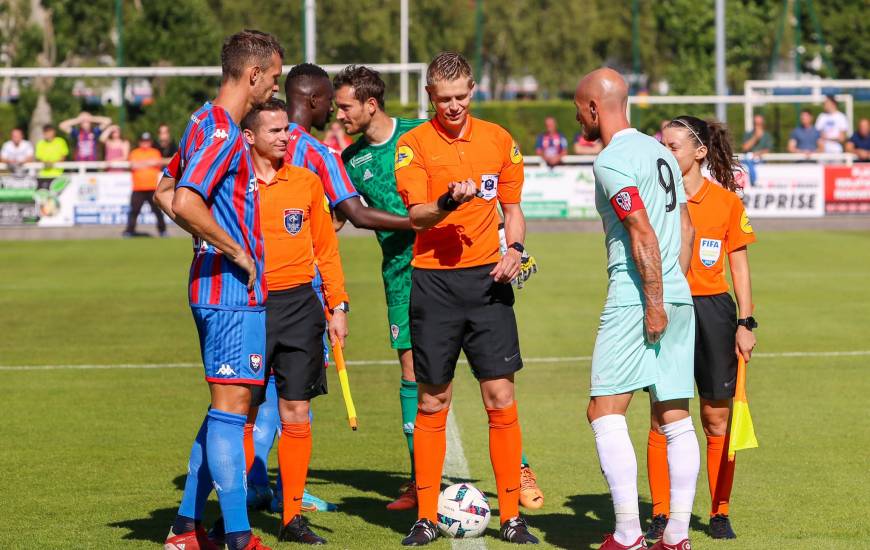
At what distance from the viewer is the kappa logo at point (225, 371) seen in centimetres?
568

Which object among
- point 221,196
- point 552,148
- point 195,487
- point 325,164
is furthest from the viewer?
point 552,148

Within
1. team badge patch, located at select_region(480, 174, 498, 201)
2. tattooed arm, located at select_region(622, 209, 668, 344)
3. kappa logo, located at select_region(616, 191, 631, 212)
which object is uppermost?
team badge patch, located at select_region(480, 174, 498, 201)

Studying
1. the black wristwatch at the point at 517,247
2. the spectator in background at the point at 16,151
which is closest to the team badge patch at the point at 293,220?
the black wristwatch at the point at 517,247

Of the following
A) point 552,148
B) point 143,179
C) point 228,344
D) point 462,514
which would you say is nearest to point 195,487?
point 228,344

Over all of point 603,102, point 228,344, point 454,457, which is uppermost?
point 603,102

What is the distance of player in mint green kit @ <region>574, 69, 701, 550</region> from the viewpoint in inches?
221

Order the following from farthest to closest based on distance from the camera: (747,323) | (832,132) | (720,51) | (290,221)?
(720,51) < (832,132) < (290,221) < (747,323)

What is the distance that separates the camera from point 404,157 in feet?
20.9

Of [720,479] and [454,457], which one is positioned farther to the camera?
[454,457]

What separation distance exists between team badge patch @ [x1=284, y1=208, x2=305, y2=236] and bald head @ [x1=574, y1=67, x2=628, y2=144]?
1.61 m

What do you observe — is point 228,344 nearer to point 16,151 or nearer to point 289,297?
point 289,297

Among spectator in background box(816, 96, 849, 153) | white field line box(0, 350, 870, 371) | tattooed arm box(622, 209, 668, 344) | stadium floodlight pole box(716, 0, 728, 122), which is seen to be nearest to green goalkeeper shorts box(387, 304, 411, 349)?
tattooed arm box(622, 209, 668, 344)

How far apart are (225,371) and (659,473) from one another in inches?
88.3

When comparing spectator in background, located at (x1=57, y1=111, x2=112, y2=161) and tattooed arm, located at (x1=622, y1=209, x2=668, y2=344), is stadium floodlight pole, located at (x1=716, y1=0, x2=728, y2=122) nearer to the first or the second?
spectator in background, located at (x1=57, y1=111, x2=112, y2=161)
